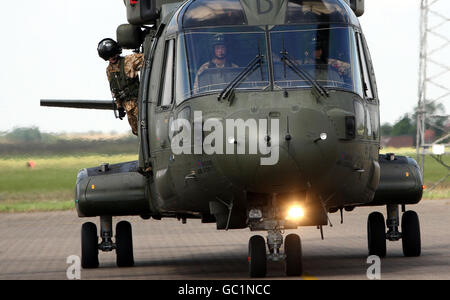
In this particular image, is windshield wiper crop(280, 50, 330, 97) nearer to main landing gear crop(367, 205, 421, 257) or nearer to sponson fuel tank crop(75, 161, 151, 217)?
sponson fuel tank crop(75, 161, 151, 217)

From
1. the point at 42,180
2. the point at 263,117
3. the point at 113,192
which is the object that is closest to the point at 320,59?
the point at 263,117

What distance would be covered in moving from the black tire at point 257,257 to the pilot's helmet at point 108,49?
4.83m

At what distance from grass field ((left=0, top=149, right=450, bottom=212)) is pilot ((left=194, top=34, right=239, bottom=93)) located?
1553cm

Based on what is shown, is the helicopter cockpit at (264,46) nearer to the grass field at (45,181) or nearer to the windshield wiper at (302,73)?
the windshield wiper at (302,73)

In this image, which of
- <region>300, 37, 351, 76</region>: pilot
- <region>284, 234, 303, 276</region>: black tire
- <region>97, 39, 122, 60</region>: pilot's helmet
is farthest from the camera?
<region>97, 39, 122, 60</region>: pilot's helmet

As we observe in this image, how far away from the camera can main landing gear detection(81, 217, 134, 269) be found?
17.4m

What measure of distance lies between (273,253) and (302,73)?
2.14 m

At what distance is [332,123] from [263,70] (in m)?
1.17

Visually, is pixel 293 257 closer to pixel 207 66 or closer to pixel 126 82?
pixel 207 66

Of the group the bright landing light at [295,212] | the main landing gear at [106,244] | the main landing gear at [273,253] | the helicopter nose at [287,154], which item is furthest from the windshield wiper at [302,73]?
the main landing gear at [106,244]

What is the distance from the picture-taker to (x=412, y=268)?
593 inches

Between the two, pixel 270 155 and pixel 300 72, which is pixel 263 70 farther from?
pixel 270 155

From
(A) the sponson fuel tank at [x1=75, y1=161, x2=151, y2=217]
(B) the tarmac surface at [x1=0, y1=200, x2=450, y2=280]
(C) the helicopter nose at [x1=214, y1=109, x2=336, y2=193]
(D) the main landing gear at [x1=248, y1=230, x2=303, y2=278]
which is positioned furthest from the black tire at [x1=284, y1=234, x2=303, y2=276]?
(A) the sponson fuel tank at [x1=75, y1=161, x2=151, y2=217]

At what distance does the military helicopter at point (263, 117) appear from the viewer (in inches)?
480
